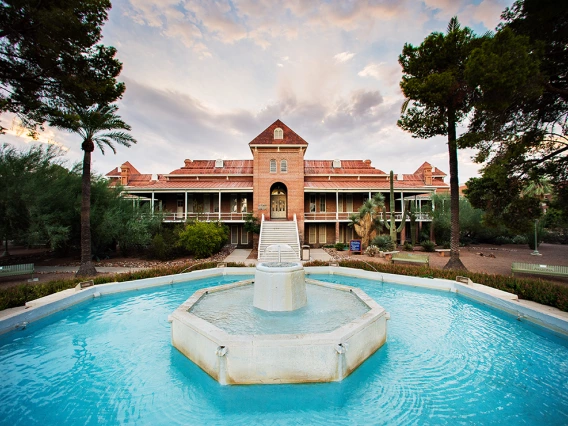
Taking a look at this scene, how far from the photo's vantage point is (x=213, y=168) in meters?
30.2

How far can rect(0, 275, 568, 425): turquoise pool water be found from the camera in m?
4.07

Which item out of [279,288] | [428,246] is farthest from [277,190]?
[279,288]

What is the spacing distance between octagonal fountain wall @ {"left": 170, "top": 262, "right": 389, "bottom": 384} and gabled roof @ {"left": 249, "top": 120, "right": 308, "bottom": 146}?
1836 centimetres

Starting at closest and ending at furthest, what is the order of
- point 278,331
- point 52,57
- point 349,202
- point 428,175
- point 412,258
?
point 278,331, point 52,57, point 412,258, point 349,202, point 428,175

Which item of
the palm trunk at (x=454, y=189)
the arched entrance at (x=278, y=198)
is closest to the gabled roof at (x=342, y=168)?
the arched entrance at (x=278, y=198)

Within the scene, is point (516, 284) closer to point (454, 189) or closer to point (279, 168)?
point (454, 189)

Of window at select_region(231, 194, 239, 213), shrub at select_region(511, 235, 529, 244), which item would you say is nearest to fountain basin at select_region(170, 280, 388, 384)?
window at select_region(231, 194, 239, 213)

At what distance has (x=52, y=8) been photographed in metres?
8.11

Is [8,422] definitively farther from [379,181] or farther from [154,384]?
[379,181]

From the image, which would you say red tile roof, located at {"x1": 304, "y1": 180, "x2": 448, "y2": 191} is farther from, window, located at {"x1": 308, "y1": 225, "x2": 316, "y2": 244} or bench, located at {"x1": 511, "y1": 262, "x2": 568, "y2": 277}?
bench, located at {"x1": 511, "y1": 262, "x2": 568, "y2": 277}

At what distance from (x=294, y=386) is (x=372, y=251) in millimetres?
16402

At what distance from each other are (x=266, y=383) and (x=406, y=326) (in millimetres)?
4728

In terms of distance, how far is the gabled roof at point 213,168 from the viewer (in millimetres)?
28688

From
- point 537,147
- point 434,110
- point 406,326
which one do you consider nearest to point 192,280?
point 406,326
